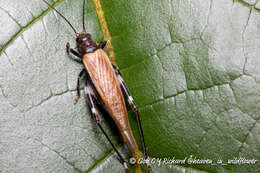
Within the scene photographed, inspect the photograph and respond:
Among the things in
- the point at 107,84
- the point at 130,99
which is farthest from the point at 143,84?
the point at 107,84

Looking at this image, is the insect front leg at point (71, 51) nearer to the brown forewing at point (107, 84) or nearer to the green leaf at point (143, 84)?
the green leaf at point (143, 84)

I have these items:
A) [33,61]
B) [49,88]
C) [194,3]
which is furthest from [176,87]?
[33,61]

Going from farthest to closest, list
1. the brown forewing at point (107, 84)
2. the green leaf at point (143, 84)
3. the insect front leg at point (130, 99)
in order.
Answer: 1. the brown forewing at point (107, 84)
2. the insect front leg at point (130, 99)
3. the green leaf at point (143, 84)

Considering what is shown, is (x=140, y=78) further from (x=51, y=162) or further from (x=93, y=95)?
(x=51, y=162)

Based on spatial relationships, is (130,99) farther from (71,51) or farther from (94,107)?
(71,51)

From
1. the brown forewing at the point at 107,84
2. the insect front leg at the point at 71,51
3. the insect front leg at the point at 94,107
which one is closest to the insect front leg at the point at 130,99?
the brown forewing at the point at 107,84

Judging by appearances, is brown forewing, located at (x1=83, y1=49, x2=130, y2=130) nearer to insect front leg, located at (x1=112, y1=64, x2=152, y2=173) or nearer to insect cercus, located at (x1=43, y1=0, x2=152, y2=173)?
insect cercus, located at (x1=43, y1=0, x2=152, y2=173)
